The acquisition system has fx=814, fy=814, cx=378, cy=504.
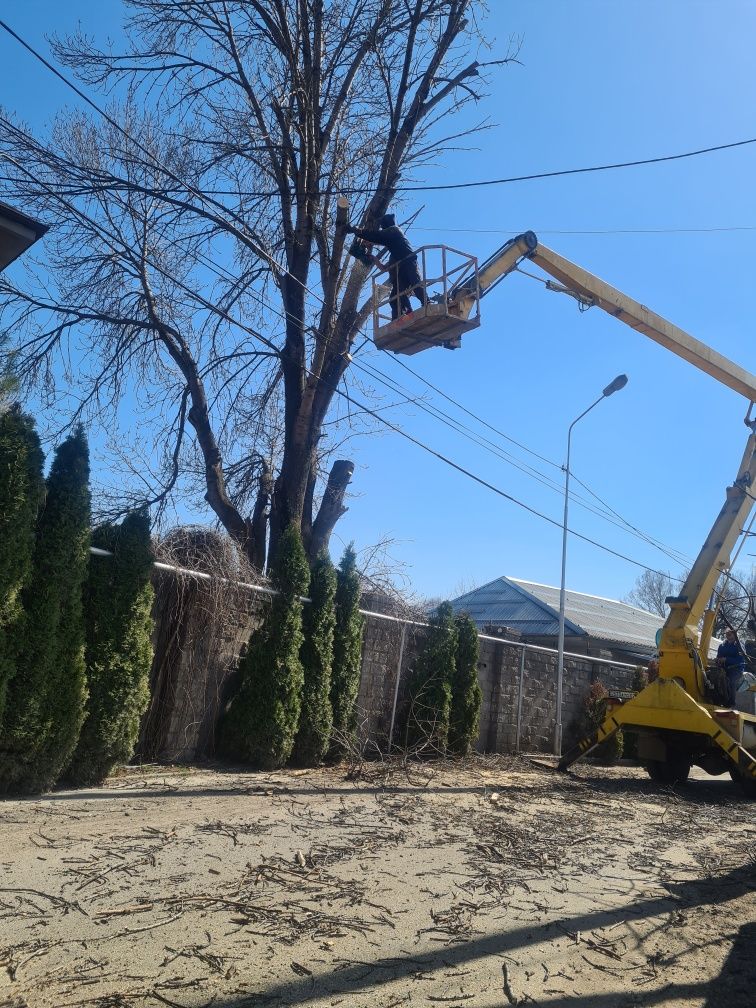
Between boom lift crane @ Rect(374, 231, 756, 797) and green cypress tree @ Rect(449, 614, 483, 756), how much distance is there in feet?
5.50

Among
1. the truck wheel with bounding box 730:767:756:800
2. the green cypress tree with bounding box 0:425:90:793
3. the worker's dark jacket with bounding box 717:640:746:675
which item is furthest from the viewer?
the worker's dark jacket with bounding box 717:640:746:675

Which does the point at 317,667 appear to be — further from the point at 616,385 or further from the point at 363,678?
the point at 616,385

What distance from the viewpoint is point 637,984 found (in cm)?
434

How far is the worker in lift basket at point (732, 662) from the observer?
12680 millimetres

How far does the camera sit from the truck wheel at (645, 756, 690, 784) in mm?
13242

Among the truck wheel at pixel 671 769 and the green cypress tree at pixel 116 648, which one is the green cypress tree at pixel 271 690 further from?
the truck wheel at pixel 671 769

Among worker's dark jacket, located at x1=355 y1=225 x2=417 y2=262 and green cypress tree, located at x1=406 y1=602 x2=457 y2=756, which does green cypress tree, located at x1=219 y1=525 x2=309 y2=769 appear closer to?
green cypress tree, located at x1=406 y1=602 x2=457 y2=756

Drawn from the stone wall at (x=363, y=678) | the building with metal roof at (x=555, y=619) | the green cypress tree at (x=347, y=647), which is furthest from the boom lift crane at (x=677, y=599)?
the building with metal roof at (x=555, y=619)

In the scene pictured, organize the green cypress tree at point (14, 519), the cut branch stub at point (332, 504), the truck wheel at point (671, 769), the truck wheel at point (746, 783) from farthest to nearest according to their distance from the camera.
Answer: the cut branch stub at point (332, 504) < the truck wheel at point (671, 769) < the truck wheel at point (746, 783) < the green cypress tree at point (14, 519)

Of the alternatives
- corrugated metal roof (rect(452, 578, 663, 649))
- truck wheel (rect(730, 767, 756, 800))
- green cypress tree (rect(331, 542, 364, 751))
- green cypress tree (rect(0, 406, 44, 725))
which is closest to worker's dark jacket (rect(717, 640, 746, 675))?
truck wheel (rect(730, 767, 756, 800))

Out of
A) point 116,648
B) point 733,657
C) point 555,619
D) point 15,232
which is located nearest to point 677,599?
point 733,657

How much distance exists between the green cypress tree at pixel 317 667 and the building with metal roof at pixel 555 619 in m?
11.7

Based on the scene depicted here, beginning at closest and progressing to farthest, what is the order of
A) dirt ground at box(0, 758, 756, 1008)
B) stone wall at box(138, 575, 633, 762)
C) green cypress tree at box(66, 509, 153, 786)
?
dirt ground at box(0, 758, 756, 1008), green cypress tree at box(66, 509, 153, 786), stone wall at box(138, 575, 633, 762)

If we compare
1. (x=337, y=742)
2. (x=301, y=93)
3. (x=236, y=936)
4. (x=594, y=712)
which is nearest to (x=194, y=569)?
(x=337, y=742)
